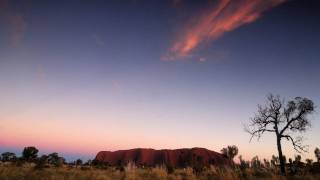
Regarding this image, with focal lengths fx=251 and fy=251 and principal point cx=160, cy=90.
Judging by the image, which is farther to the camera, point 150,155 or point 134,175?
point 150,155

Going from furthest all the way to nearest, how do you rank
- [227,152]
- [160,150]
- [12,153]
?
[160,150] < [12,153] < [227,152]

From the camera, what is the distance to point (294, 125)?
26.2 metres

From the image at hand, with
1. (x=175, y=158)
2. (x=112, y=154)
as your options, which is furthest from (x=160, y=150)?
(x=112, y=154)

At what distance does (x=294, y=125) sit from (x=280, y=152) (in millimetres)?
3363

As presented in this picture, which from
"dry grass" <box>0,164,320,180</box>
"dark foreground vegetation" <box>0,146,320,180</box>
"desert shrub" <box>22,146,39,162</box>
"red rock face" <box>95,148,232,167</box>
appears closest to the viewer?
"dry grass" <box>0,164,320,180</box>

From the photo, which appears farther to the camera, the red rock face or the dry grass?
the red rock face

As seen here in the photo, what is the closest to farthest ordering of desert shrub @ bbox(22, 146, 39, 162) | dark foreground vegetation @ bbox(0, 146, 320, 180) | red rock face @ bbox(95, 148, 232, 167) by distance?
dark foreground vegetation @ bbox(0, 146, 320, 180) < desert shrub @ bbox(22, 146, 39, 162) < red rock face @ bbox(95, 148, 232, 167)

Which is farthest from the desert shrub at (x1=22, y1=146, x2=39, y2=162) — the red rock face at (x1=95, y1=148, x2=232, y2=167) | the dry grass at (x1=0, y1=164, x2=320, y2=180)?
the red rock face at (x1=95, y1=148, x2=232, y2=167)

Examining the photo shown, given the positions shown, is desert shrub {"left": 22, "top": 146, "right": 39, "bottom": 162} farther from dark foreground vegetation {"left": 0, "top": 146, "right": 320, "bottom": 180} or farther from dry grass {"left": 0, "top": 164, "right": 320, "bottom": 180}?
dry grass {"left": 0, "top": 164, "right": 320, "bottom": 180}

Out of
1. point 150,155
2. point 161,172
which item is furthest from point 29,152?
point 150,155

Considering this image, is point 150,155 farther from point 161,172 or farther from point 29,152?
point 161,172

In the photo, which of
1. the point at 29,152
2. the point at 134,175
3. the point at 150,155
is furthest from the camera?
the point at 150,155

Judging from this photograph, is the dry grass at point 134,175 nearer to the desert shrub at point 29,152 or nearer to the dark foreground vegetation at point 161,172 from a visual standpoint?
the dark foreground vegetation at point 161,172

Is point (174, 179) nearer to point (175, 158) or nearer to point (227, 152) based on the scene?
point (227, 152)
